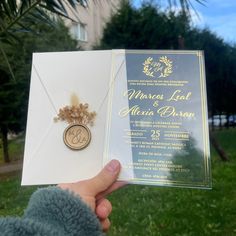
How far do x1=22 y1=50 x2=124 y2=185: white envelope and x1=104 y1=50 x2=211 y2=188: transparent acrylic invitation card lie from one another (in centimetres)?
3

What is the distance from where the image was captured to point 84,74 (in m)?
1.62

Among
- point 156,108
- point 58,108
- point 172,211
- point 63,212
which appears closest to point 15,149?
point 172,211

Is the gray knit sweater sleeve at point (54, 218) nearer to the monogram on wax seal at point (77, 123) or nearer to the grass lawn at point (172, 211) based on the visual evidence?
the monogram on wax seal at point (77, 123)

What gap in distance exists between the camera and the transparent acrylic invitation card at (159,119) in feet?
4.94

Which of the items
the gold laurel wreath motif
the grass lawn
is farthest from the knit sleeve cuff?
the grass lawn

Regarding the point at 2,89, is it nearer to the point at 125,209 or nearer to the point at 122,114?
the point at 125,209

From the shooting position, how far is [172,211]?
19.4 feet

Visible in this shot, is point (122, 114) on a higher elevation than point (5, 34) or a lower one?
lower

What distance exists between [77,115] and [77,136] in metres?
0.06

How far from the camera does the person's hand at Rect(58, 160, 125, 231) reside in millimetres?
1431

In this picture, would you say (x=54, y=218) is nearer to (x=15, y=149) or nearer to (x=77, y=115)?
(x=77, y=115)

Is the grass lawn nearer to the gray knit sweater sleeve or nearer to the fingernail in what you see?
the fingernail

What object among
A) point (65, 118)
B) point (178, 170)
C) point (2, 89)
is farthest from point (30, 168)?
point (2, 89)

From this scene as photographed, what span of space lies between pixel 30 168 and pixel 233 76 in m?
24.0
